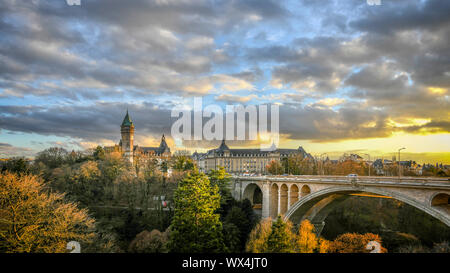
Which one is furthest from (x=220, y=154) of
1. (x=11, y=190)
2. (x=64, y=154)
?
(x=11, y=190)

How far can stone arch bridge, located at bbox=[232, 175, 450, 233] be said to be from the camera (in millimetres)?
21734

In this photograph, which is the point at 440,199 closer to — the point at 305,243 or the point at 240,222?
the point at 305,243

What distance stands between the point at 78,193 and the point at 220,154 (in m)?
102

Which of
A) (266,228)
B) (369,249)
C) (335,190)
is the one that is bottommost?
(369,249)

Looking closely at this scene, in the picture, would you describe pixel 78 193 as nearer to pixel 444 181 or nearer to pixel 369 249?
pixel 369 249

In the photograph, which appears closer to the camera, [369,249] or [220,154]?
[369,249]

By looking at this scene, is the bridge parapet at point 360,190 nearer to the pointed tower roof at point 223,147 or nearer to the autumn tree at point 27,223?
the autumn tree at point 27,223

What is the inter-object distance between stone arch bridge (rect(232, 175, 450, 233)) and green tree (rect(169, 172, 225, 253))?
10.8m

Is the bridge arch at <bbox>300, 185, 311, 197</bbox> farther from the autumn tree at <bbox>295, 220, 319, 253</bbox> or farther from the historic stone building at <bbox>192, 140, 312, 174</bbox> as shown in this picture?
the historic stone building at <bbox>192, 140, 312, 174</bbox>

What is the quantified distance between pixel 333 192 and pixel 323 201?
7508 millimetres

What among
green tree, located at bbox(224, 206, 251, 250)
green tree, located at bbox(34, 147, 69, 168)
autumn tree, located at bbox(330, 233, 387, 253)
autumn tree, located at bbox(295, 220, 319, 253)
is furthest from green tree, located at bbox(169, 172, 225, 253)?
green tree, located at bbox(34, 147, 69, 168)

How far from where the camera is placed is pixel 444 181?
2105 centimetres

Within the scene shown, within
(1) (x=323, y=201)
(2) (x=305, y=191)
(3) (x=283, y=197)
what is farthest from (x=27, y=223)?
(1) (x=323, y=201)

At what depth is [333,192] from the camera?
31391 mm
